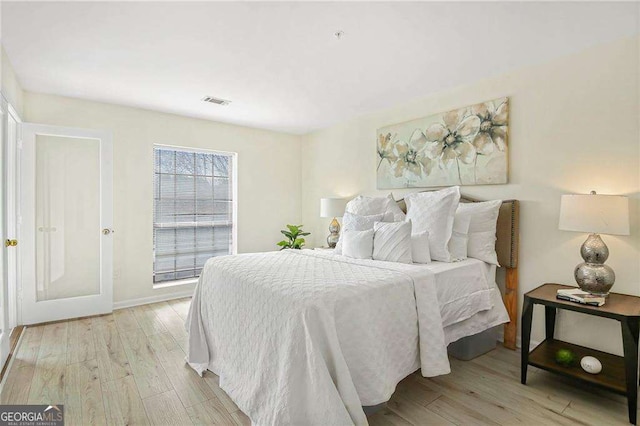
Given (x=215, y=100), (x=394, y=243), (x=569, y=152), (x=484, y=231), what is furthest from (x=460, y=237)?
(x=215, y=100)

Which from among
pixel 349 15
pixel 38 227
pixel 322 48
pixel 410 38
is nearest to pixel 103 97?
pixel 38 227

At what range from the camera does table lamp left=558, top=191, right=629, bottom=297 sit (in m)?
2.14

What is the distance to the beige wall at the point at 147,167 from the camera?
381 centimetres

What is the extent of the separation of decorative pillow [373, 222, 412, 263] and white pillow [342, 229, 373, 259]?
0.05 metres

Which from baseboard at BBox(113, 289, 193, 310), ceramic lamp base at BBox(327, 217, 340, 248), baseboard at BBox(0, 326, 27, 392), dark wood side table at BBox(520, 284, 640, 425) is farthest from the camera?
ceramic lamp base at BBox(327, 217, 340, 248)

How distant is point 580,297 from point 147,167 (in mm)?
4502

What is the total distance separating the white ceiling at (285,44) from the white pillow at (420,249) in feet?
4.78

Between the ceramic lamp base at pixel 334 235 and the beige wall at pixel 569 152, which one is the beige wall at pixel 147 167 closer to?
the ceramic lamp base at pixel 334 235

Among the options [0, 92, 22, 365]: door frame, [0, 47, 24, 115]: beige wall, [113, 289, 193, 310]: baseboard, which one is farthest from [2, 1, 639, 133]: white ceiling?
[113, 289, 193, 310]: baseboard

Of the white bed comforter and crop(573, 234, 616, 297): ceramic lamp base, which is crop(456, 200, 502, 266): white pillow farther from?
the white bed comforter

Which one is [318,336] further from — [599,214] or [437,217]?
[599,214]

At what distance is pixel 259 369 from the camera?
179cm

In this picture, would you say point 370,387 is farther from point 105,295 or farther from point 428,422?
point 105,295

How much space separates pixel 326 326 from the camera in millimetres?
1615
